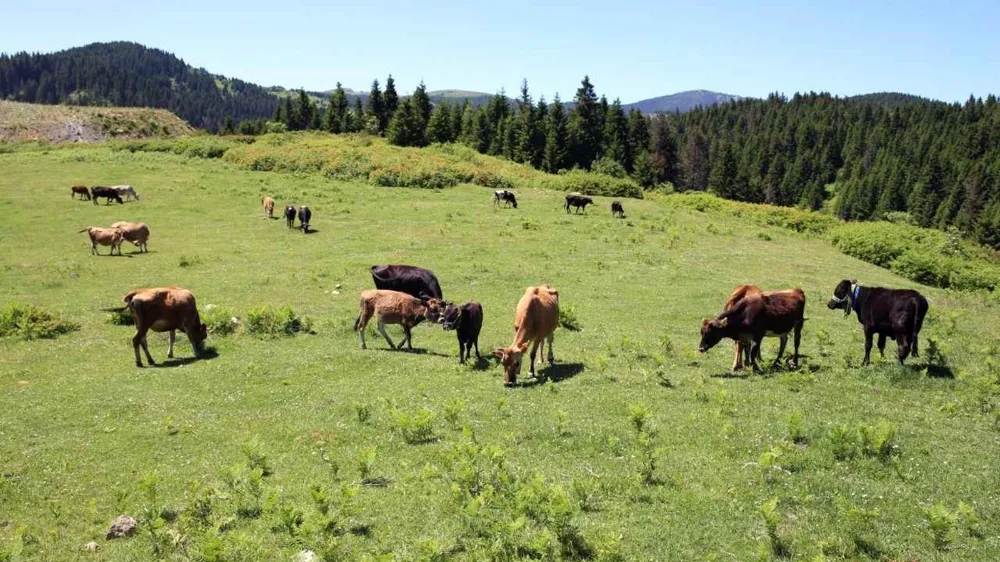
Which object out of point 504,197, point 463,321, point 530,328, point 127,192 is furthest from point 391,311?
point 127,192

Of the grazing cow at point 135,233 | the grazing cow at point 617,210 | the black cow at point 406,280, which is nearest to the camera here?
the black cow at point 406,280

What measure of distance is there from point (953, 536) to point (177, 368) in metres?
16.8

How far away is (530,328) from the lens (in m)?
15.9

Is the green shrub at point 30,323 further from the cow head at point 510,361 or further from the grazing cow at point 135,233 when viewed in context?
the cow head at point 510,361

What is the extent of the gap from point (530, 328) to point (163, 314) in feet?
33.2

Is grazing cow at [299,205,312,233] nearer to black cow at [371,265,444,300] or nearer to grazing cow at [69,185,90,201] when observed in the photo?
black cow at [371,265,444,300]

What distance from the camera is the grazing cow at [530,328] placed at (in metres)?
15.2

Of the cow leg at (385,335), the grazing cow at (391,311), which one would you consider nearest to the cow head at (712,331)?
the grazing cow at (391,311)

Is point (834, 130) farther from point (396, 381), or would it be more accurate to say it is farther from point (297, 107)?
point (396, 381)

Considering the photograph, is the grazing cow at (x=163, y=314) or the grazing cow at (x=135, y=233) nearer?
the grazing cow at (x=163, y=314)

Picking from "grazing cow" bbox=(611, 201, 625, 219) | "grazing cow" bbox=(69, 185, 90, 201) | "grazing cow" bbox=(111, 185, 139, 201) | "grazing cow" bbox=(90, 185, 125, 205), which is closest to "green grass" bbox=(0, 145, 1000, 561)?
"grazing cow" bbox=(90, 185, 125, 205)

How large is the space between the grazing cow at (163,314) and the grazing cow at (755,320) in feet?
45.9

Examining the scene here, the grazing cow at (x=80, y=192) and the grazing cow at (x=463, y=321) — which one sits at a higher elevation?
the grazing cow at (x=80, y=192)

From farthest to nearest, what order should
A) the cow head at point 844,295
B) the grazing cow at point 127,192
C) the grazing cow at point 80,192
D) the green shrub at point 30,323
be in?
the grazing cow at point 80,192
the grazing cow at point 127,192
the green shrub at point 30,323
the cow head at point 844,295
